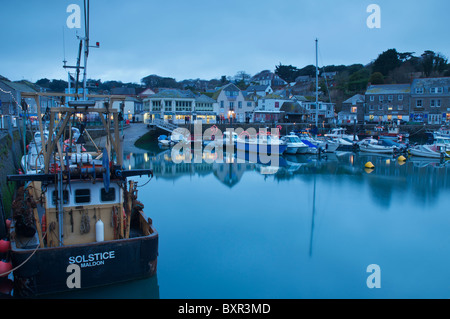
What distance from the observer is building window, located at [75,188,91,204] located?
8492 mm

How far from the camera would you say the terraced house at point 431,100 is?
56.5 meters

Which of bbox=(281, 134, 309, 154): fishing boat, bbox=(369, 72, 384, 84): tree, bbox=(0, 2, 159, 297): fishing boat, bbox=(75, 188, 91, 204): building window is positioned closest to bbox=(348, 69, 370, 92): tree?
bbox=(369, 72, 384, 84): tree

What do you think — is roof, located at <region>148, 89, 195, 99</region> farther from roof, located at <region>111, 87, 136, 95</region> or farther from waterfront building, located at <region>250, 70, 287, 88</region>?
waterfront building, located at <region>250, 70, 287, 88</region>

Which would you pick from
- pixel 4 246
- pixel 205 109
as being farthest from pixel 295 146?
pixel 4 246

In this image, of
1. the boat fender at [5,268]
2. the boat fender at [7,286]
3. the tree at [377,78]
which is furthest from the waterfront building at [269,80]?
the boat fender at [5,268]

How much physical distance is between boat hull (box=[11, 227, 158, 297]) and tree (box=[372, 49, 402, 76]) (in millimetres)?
77936

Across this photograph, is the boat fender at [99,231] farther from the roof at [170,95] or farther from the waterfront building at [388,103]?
the waterfront building at [388,103]

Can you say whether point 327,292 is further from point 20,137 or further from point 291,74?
point 291,74

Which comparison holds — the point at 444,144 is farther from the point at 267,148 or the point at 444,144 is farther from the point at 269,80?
the point at 269,80

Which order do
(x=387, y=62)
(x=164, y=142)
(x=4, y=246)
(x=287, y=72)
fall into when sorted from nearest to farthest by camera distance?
1. (x=4, y=246)
2. (x=164, y=142)
3. (x=387, y=62)
4. (x=287, y=72)

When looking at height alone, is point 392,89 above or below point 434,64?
below

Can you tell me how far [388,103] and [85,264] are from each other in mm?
61188

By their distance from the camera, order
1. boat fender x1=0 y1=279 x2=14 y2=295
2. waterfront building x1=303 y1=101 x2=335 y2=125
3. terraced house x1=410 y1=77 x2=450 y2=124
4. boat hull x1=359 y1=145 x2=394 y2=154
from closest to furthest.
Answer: boat fender x1=0 y1=279 x2=14 y2=295, boat hull x1=359 y1=145 x2=394 y2=154, terraced house x1=410 y1=77 x2=450 y2=124, waterfront building x1=303 y1=101 x2=335 y2=125

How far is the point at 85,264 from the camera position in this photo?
26.8 ft
